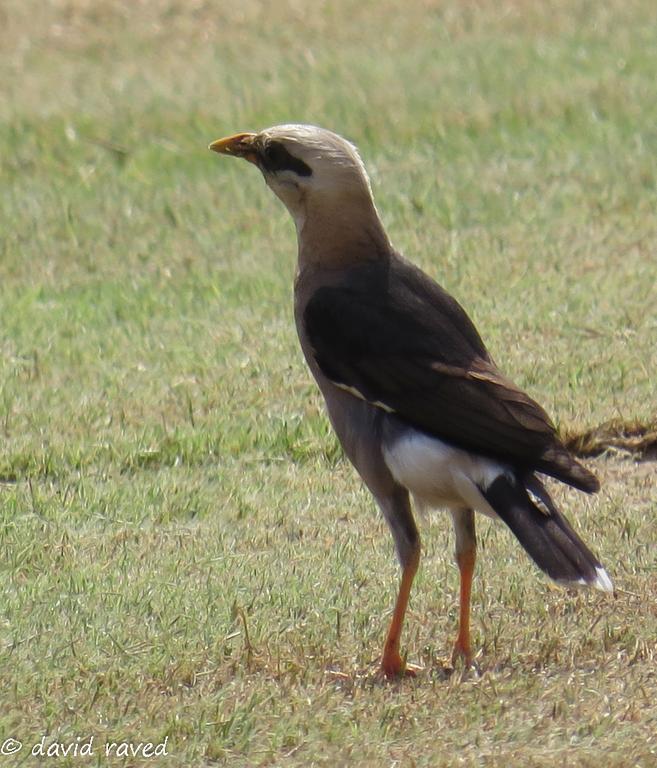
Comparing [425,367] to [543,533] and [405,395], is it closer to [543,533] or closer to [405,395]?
[405,395]

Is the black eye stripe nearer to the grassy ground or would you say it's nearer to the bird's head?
the bird's head

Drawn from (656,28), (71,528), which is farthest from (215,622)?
(656,28)

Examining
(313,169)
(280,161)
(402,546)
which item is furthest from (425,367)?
(280,161)

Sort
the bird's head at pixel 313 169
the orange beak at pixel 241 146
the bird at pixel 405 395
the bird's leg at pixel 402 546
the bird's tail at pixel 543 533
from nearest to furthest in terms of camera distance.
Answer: the bird's tail at pixel 543 533, the bird at pixel 405 395, the bird's leg at pixel 402 546, the bird's head at pixel 313 169, the orange beak at pixel 241 146

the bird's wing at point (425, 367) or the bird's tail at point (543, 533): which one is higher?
the bird's wing at point (425, 367)

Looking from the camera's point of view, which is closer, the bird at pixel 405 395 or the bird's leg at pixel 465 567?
the bird at pixel 405 395

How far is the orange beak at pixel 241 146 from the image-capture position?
603 cm

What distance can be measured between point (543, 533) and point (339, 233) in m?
1.44

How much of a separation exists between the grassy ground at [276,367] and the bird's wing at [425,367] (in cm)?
69

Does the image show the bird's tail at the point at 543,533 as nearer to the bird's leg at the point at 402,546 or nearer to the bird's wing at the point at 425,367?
the bird's wing at the point at 425,367

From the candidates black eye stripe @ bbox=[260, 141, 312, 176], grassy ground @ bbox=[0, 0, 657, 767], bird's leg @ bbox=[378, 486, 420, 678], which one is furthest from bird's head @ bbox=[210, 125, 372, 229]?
grassy ground @ bbox=[0, 0, 657, 767]

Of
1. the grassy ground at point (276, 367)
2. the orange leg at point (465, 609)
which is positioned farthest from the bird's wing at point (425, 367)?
the grassy ground at point (276, 367)

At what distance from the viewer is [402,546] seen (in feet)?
17.6

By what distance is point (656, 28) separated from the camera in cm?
1348
